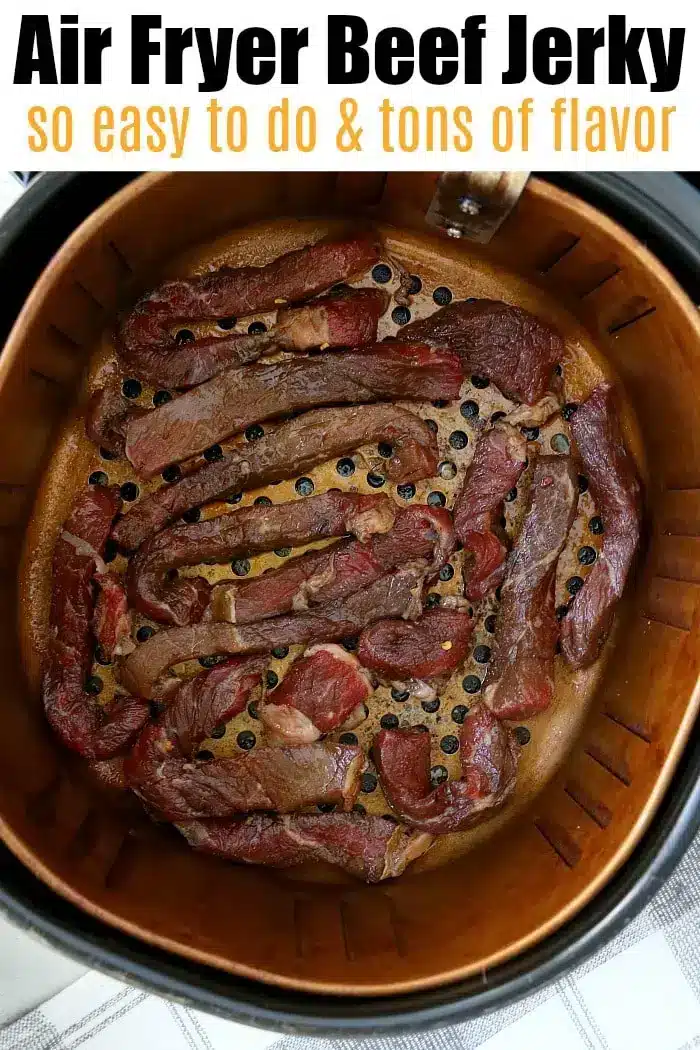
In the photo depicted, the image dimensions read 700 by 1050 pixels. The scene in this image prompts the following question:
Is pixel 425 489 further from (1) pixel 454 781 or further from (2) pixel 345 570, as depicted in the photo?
(1) pixel 454 781

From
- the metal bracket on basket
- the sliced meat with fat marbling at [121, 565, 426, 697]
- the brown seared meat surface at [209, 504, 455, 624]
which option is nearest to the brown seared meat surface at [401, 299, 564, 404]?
the metal bracket on basket

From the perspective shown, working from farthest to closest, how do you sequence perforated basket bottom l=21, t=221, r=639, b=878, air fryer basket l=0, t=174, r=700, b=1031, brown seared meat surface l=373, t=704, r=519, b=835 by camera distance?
perforated basket bottom l=21, t=221, r=639, b=878
brown seared meat surface l=373, t=704, r=519, b=835
air fryer basket l=0, t=174, r=700, b=1031

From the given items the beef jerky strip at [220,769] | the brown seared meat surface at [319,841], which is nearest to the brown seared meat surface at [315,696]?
the beef jerky strip at [220,769]

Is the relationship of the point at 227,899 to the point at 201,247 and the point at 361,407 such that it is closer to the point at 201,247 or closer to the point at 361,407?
the point at 361,407

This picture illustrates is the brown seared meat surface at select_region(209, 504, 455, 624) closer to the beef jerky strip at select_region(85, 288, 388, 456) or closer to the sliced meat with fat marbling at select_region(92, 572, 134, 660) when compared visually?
the sliced meat with fat marbling at select_region(92, 572, 134, 660)

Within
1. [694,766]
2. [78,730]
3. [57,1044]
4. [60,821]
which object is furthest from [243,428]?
[57,1044]

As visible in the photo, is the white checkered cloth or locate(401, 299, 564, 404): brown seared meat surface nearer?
locate(401, 299, 564, 404): brown seared meat surface
